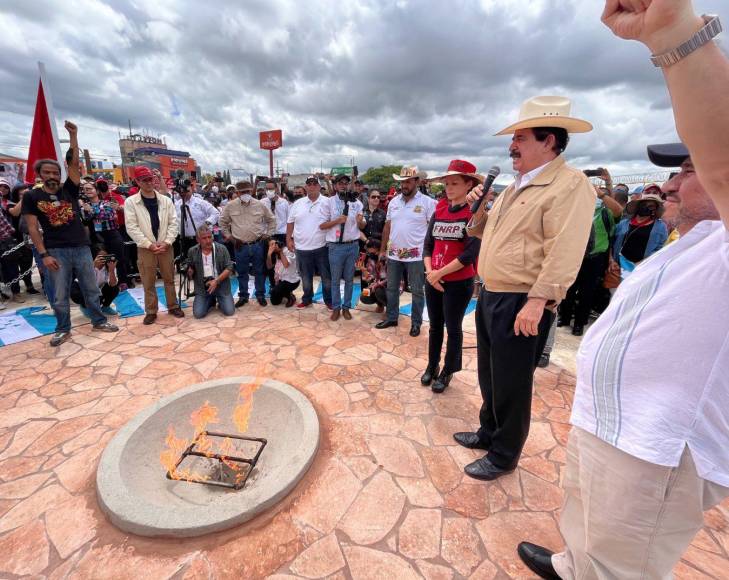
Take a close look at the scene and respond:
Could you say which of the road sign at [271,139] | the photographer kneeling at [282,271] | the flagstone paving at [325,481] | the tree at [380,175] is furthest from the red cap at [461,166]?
the tree at [380,175]

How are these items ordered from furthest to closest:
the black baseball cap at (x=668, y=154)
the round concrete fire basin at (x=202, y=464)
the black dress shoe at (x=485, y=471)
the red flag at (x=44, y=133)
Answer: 1. the red flag at (x=44, y=133)
2. the black dress shoe at (x=485, y=471)
3. the round concrete fire basin at (x=202, y=464)
4. the black baseball cap at (x=668, y=154)

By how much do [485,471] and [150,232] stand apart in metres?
5.49

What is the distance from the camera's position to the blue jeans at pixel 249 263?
6.03 meters

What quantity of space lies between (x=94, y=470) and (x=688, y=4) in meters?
3.81

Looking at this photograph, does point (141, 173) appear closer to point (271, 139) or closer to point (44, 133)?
point (44, 133)

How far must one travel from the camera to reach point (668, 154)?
1387mm

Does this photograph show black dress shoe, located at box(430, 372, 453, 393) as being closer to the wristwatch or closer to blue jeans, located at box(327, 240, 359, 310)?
blue jeans, located at box(327, 240, 359, 310)

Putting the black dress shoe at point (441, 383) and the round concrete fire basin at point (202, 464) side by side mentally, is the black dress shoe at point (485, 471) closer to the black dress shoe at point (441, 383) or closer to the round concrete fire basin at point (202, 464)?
the black dress shoe at point (441, 383)

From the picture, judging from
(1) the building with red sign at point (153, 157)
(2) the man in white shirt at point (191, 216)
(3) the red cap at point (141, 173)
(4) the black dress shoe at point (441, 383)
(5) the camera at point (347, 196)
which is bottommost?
(4) the black dress shoe at point (441, 383)

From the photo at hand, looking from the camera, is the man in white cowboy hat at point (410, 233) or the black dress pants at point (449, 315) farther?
the man in white cowboy hat at point (410, 233)

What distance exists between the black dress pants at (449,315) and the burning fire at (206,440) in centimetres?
186

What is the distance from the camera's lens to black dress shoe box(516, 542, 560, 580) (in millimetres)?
1817

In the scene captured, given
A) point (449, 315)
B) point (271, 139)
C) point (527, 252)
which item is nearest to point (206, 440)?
point (449, 315)

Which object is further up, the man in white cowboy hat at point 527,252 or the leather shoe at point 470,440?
the man in white cowboy hat at point 527,252
